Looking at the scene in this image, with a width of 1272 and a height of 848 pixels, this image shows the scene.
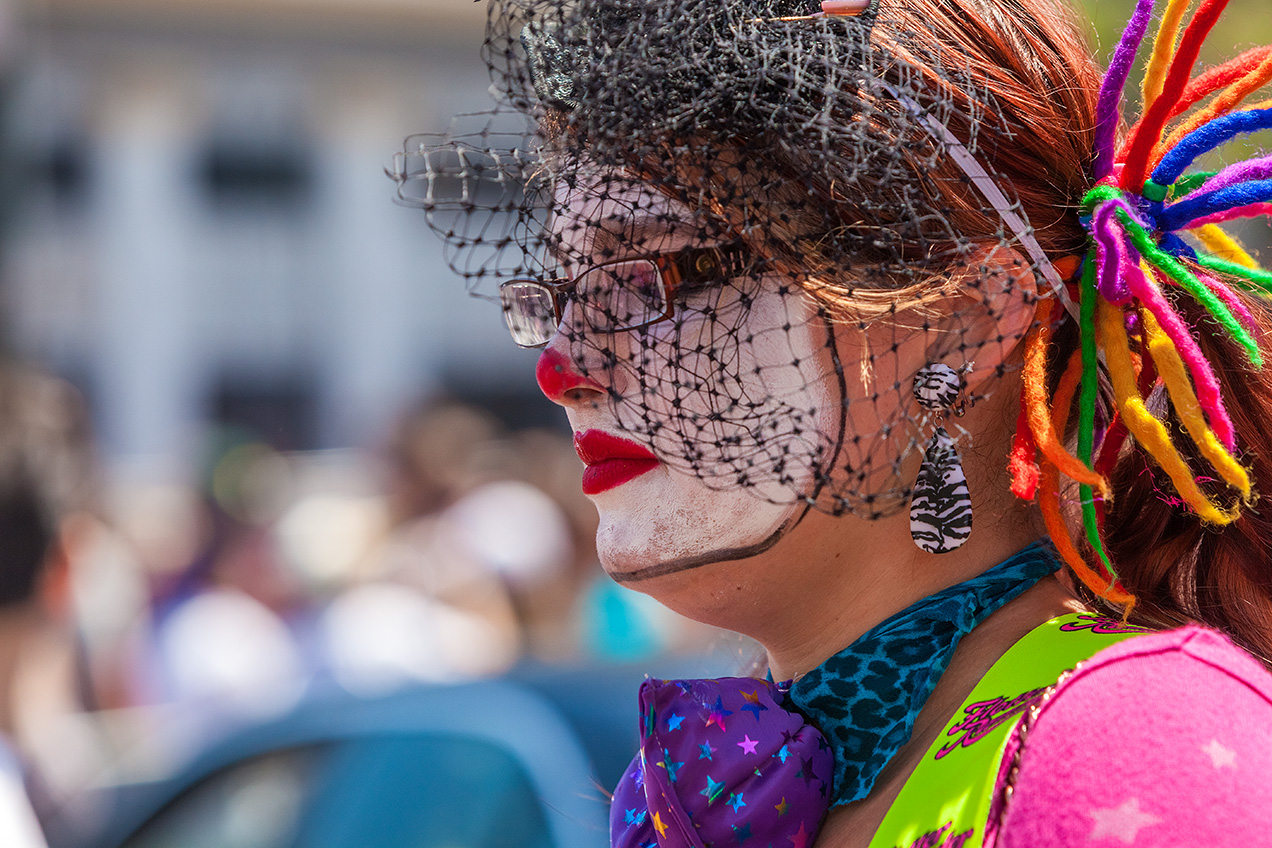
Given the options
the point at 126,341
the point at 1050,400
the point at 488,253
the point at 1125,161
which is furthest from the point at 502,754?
the point at 126,341

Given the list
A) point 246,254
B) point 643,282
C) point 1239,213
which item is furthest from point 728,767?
point 246,254

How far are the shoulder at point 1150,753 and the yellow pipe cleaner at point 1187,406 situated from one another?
25cm

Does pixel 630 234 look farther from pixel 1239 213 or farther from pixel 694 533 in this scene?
pixel 1239 213

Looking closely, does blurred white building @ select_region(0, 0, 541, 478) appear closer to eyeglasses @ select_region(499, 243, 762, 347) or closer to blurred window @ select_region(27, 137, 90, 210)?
blurred window @ select_region(27, 137, 90, 210)

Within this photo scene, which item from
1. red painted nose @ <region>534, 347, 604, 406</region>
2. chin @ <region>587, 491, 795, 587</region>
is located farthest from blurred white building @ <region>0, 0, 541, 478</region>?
chin @ <region>587, 491, 795, 587</region>

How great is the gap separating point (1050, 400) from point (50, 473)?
4461 mm

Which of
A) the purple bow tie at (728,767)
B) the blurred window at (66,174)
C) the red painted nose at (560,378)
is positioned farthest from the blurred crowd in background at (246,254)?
the purple bow tie at (728,767)

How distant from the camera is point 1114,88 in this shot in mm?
1595

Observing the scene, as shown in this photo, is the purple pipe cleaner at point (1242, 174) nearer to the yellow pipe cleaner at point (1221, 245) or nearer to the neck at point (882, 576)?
the yellow pipe cleaner at point (1221, 245)

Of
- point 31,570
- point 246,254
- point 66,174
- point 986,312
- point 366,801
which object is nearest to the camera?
point 986,312

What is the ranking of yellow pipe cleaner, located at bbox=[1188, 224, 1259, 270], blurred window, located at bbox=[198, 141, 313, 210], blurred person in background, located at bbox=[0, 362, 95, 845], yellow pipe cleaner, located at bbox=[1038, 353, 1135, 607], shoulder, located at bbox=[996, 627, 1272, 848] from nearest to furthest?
shoulder, located at bbox=[996, 627, 1272, 848]
yellow pipe cleaner, located at bbox=[1038, 353, 1135, 607]
yellow pipe cleaner, located at bbox=[1188, 224, 1259, 270]
blurred person in background, located at bbox=[0, 362, 95, 845]
blurred window, located at bbox=[198, 141, 313, 210]

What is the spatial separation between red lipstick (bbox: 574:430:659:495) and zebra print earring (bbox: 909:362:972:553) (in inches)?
14.3

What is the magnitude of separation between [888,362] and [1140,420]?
12.5 inches

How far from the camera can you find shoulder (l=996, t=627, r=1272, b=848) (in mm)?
1148
